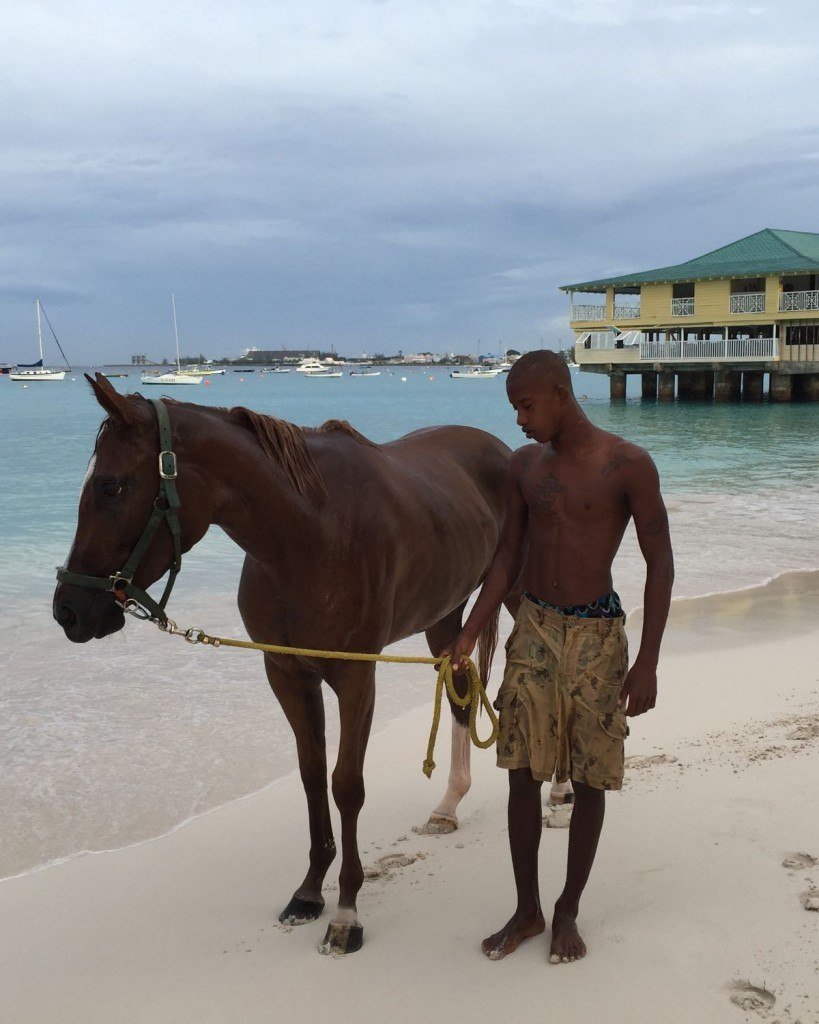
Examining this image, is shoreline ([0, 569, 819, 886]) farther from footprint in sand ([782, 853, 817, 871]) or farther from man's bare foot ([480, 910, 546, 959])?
footprint in sand ([782, 853, 817, 871])

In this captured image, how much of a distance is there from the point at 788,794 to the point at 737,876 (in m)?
0.79

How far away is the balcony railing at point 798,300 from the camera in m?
38.9

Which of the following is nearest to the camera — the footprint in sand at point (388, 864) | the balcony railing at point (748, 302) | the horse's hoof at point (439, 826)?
the footprint in sand at point (388, 864)

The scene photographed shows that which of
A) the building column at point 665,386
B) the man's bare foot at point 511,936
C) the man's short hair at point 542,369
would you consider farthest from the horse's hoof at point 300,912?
the building column at point 665,386

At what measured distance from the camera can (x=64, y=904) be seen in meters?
3.74

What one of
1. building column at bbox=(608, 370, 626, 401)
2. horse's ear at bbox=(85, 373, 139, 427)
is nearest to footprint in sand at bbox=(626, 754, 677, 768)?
horse's ear at bbox=(85, 373, 139, 427)

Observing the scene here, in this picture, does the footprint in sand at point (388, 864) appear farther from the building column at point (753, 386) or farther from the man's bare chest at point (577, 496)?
the building column at point (753, 386)

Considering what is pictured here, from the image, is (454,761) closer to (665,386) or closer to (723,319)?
(723,319)

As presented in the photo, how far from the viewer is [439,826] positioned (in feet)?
14.0

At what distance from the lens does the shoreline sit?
445 centimetres

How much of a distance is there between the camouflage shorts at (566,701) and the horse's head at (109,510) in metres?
1.25

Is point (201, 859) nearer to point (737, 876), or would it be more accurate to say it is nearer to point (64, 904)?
point (64, 904)

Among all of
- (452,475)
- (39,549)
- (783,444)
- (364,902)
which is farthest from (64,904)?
(783,444)

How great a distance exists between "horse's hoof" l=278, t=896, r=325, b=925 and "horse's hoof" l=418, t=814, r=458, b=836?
2.71ft
